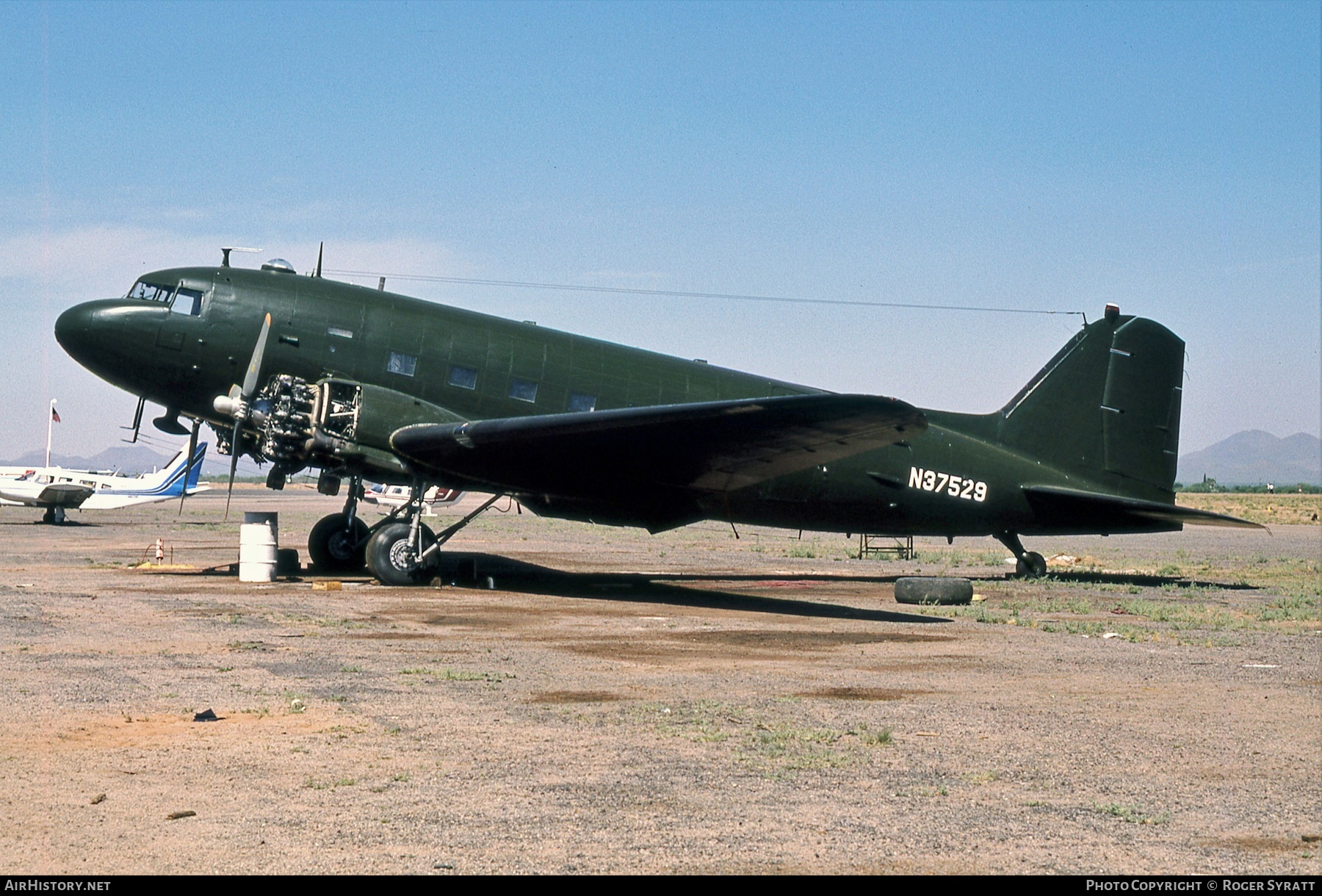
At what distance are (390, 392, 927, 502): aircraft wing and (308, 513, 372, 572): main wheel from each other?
397 centimetres

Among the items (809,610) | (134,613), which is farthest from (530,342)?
(134,613)

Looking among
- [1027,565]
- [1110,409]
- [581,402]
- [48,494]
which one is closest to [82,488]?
[48,494]

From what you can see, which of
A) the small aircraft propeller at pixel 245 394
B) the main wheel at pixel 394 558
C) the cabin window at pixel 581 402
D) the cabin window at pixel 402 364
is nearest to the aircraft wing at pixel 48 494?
the small aircraft propeller at pixel 245 394

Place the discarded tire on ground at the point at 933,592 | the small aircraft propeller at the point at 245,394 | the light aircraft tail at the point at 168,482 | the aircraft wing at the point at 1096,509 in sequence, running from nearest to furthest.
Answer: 1. the small aircraft propeller at the point at 245,394
2. the discarded tire on ground at the point at 933,592
3. the aircraft wing at the point at 1096,509
4. the light aircraft tail at the point at 168,482

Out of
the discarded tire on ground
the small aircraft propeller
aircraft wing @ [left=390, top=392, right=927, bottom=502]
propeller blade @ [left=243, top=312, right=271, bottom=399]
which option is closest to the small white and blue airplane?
the small aircraft propeller

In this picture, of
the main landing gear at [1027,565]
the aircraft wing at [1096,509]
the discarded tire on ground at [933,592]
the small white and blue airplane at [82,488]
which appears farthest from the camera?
the small white and blue airplane at [82,488]

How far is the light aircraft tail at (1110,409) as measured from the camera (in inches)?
981

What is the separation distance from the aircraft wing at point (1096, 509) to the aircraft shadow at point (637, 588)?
3.75m

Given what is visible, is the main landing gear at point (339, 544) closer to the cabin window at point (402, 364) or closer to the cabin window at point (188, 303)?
the cabin window at point (402, 364)

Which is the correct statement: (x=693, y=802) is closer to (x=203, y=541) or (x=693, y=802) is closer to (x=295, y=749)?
(x=295, y=749)

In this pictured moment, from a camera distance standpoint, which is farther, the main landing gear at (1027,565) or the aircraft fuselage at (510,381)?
the main landing gear at (1027,565)

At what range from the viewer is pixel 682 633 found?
1573cm

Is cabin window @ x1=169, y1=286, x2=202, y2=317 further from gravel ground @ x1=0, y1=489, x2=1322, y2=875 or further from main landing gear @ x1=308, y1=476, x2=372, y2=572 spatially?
gravel ground @ x1=0, y1=489, x2=1322, y2=875

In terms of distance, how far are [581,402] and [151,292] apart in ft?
25.1
